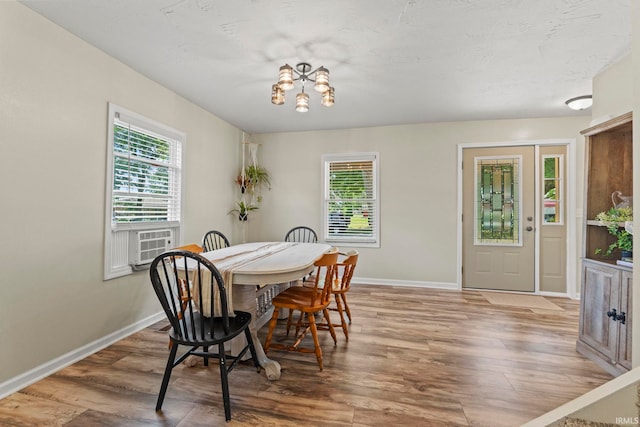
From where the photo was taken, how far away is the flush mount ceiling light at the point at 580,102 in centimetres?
322

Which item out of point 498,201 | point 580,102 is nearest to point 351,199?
point 498,201

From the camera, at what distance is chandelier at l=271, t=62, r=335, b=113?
223cm

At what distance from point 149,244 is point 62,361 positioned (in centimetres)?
112

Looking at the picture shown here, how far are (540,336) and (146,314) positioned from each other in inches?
151

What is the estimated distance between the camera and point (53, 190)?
2.09 metres

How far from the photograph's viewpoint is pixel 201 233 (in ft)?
12.5

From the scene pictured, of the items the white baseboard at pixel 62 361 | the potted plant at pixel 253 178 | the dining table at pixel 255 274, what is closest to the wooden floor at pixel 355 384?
the white baseboard at pixel 62 361

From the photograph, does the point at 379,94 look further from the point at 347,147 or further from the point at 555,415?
the point at 555,415

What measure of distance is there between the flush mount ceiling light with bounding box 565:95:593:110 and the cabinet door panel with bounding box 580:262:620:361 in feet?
6.55

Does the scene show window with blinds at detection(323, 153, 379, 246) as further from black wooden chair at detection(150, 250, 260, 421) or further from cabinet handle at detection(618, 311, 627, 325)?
black wooden chair at detection(150, 250, 260, 421)

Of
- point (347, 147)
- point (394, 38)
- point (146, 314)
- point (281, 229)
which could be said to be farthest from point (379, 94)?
point (146, 314)

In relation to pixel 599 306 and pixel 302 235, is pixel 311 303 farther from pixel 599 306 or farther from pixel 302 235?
pixel 302 235

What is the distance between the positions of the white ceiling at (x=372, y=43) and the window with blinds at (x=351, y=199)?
1.31 meters

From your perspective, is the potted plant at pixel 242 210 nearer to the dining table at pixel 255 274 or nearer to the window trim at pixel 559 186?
the dining table at pixel 255 274
